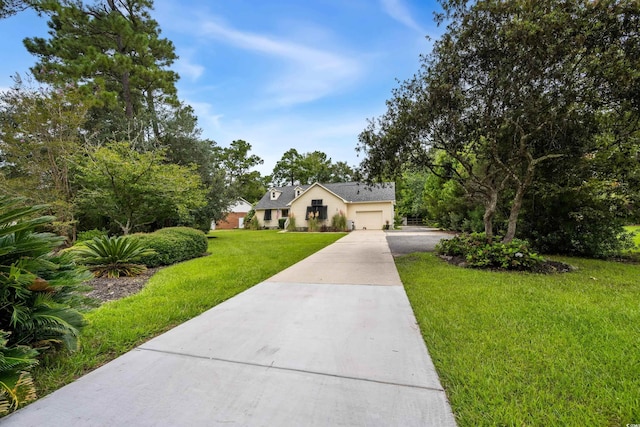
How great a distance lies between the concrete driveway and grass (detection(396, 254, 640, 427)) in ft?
0.87

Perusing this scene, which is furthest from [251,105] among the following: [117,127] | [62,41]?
[62,41]

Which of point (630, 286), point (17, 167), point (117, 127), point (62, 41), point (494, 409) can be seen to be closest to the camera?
point (494, 409)

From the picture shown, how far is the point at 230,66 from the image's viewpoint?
33.5 ft

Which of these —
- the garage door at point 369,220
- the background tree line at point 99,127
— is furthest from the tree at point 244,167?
the background tree line at point 99,127

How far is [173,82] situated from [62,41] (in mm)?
4159

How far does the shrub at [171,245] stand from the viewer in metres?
6.79

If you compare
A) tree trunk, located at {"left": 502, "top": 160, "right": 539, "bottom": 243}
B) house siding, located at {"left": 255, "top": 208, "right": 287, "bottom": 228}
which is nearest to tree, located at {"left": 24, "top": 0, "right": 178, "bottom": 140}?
tree trunk, located at {"left": 502, "top": 160, "right": 539, "bottom": 243}

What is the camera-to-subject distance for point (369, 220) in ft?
72.9

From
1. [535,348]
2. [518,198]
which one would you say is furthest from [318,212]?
[535,348]

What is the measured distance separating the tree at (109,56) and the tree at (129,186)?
1.80 m

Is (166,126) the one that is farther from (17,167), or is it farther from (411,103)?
(411,103)

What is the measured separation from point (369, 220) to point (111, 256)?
18.6m

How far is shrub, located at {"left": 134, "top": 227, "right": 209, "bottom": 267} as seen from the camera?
22.3ft

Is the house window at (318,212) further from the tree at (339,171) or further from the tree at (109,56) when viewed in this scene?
the tree at (339,171)
